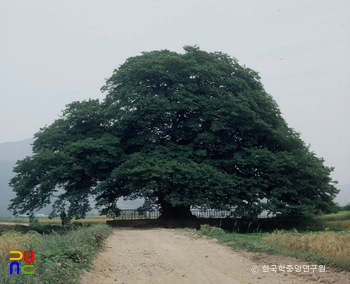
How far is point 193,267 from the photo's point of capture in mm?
10008

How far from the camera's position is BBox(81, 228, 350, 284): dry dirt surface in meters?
8.71

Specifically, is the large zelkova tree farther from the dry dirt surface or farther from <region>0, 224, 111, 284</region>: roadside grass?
<region>0, 224, 111, 284</region>: roadside grass

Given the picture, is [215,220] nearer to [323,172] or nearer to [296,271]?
[323,172]

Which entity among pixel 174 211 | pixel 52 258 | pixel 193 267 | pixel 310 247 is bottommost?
pixel 193 267

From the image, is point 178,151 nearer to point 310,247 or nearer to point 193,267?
point 310,247

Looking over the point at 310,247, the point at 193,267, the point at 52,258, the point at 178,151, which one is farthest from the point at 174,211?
the point at 52,258

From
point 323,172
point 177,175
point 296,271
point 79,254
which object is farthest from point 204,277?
point 323,172

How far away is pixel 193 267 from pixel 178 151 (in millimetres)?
16363

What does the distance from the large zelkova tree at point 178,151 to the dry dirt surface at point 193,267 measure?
35.5ft

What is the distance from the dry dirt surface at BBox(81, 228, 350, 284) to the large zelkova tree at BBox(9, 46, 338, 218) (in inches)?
427

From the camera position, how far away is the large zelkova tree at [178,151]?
24781 millimetres

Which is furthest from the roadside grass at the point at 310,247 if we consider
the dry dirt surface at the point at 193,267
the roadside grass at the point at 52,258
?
the roadside grass at the point at 52,258

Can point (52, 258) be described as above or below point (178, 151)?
below

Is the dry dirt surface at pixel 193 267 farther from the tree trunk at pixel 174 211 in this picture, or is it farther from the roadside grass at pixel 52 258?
the tree trunk at pixel 174 211
